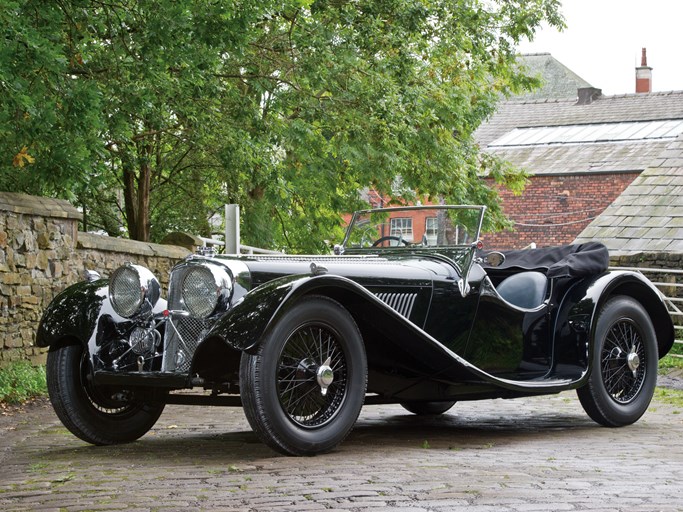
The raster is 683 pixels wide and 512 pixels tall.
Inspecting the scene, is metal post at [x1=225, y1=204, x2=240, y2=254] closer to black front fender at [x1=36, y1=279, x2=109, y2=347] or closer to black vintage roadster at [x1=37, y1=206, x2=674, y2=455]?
black vintage roadster at [x1=37, y1=206, x2=674, y2=455]

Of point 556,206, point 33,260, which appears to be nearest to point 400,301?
point 33,260

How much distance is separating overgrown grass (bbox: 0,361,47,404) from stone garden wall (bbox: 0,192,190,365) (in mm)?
213

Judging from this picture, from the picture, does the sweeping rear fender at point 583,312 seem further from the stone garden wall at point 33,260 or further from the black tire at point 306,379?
the stone garden wall at point 33,260

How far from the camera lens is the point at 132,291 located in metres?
6.70

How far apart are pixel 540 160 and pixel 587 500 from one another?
3149 cm

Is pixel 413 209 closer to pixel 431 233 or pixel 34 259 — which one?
pixel 431 233

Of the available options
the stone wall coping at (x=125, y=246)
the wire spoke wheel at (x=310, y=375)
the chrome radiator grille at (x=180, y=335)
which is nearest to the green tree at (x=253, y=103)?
the stone wall coping at (x=125, y=246)

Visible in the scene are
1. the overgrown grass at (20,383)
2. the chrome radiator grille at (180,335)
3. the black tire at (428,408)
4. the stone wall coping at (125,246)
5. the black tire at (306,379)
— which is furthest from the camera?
the stone wall coping at (125,246)

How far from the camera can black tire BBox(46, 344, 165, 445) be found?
264 inches

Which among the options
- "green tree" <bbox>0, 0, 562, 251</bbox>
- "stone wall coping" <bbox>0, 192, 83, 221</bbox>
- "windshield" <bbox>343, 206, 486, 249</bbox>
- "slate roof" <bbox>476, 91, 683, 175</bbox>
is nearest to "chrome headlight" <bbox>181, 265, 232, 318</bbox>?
"windshield" <bbox>343, 206, 486, 249</bbox>

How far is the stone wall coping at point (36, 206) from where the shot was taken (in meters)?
11.8

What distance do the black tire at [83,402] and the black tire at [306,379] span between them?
126 centimetres

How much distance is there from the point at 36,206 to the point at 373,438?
649 centimetres

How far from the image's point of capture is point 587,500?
4758 millimetres
